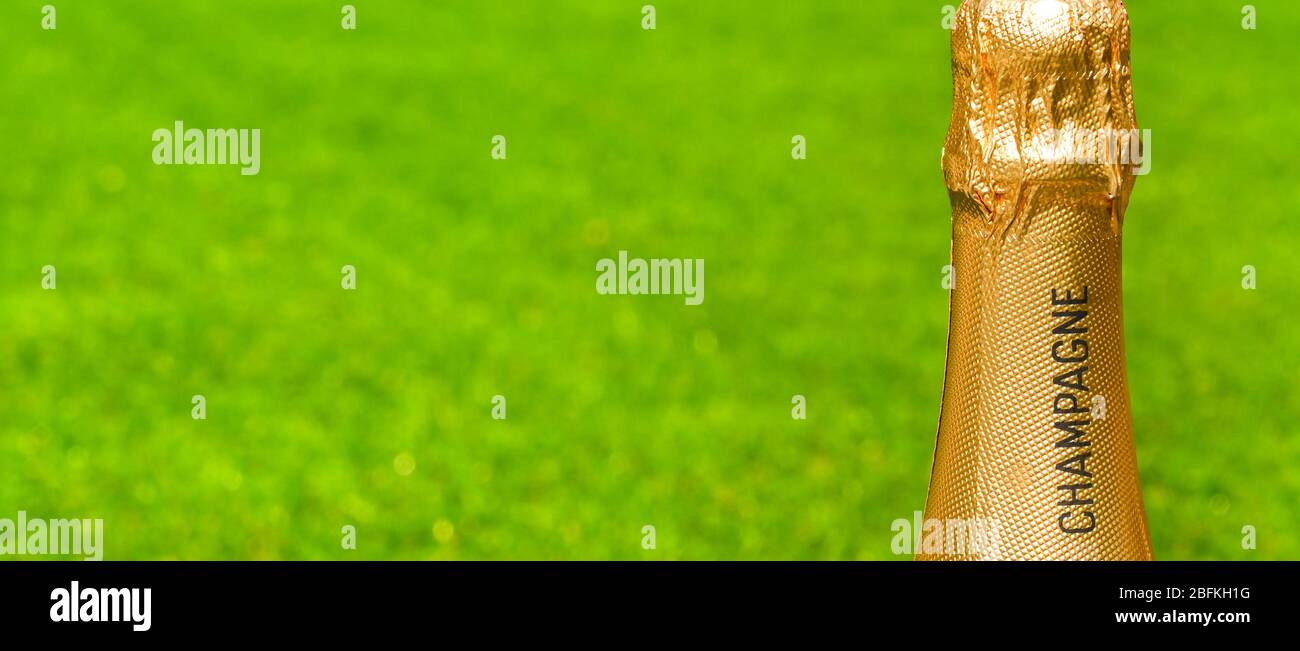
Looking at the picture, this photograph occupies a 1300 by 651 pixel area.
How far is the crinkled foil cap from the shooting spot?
83.7 inches

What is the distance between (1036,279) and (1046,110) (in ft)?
0.88

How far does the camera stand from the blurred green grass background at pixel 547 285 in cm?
486

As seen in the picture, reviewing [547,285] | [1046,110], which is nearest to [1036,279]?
[1046,110]

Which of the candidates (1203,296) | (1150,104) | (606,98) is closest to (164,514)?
(1203,296)

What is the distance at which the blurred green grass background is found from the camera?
4.86 metres

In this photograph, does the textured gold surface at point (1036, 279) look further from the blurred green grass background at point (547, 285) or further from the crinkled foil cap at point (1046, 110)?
the blurred green grass background at point (547, 285)

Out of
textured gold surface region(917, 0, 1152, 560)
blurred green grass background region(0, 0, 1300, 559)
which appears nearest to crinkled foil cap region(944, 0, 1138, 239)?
textured gold surface region(917, 0, 1152, 560)

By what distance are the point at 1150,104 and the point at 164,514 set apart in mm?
6932

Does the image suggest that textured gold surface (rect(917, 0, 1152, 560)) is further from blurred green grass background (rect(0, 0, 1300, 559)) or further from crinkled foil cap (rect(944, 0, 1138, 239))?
blurred green grass background (rect(0, 0, 1300, 559))

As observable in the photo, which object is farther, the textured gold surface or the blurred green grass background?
the blurred green grass background

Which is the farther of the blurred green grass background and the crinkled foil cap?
the blurred green grass background

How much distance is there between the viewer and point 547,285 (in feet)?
21.9
